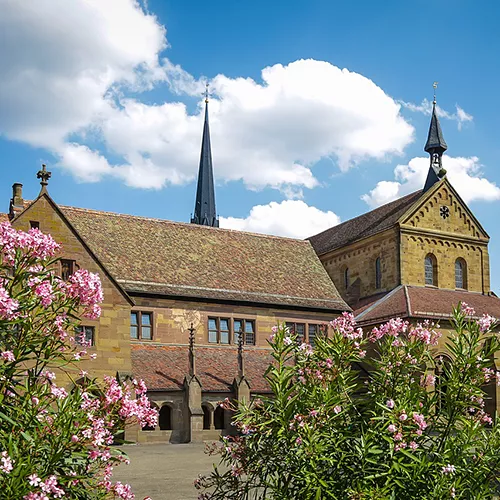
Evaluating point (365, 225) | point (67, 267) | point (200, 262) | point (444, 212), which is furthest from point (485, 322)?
point (365, 225)

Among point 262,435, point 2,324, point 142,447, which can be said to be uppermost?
point 2,324

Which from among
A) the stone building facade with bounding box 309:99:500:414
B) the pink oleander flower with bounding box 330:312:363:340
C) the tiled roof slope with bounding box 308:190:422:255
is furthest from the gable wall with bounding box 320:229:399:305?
the pink oleander flower with bounding box 330:312:363:340

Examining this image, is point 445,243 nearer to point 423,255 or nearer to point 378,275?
point 423,255

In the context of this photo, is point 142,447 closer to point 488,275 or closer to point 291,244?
point 291,244

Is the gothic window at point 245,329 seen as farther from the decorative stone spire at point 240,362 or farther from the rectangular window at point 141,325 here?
the rectangular window at point 141,325

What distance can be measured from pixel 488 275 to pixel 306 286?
17.0m

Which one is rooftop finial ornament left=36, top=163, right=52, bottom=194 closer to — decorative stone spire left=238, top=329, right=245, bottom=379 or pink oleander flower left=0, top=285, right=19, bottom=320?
decorative stone spire left=238, top=329, right=245, bottom=379

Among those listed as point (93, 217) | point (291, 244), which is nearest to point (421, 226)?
point (291, 244)

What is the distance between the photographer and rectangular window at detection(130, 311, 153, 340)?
117 ft

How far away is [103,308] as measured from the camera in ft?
106

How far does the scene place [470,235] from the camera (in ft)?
169

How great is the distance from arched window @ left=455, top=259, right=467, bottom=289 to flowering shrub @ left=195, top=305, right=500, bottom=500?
43.1 m

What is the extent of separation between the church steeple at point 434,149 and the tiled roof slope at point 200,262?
43.2ft

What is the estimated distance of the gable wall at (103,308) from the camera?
3100cm
